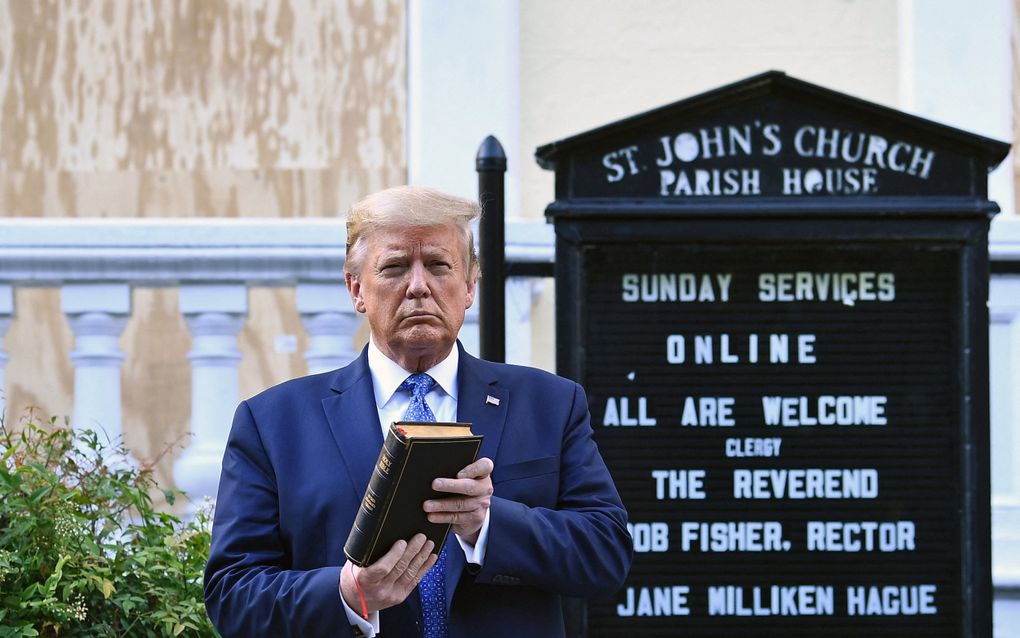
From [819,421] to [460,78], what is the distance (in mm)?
1468

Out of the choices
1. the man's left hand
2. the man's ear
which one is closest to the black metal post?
the man's ear

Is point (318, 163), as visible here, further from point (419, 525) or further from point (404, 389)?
point (419, 525)

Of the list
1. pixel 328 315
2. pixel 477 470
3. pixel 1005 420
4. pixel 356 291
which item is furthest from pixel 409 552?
pixel 1005 420

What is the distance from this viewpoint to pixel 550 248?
3479 millimetres

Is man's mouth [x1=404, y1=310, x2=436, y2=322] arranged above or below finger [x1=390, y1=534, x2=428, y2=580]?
above

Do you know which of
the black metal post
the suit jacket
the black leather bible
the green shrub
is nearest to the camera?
the black leather bible

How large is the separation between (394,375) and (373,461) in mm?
142

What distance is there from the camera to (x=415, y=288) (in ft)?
6.52

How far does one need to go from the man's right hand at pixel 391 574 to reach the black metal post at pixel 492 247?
1.07 meters

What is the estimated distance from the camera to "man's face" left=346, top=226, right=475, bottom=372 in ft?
6.57

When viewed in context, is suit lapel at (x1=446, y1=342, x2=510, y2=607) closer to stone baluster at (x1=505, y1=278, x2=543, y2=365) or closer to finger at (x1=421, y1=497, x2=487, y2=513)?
finger at (x1=421, y1=497, x2=487, y2=513)

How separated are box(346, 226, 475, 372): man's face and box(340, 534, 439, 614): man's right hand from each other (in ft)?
1.10

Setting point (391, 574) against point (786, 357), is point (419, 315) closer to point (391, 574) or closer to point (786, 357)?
point (391, 574)

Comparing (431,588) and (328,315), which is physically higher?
(328,315)
